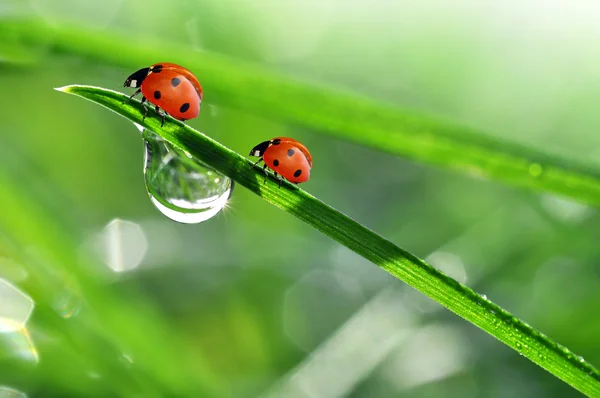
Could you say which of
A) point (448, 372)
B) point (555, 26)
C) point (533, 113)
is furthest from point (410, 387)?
point (555, 26)

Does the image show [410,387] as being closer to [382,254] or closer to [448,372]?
[448,372]

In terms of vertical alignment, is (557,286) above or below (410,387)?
above

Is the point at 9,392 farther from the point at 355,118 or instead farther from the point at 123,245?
the point at 355,118

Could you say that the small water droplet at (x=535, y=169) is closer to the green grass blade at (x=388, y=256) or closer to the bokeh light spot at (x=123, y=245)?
the green grass blade at (x=388, y=256)

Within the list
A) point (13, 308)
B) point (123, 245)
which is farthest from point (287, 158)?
point (123, 245)

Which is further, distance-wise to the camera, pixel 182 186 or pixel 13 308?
pixel 13 308

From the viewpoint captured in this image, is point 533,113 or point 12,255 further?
point 533,113

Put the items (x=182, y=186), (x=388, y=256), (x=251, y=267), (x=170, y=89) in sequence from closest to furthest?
(x=388, y=256) → (x=182, y=186) → (x=170, y=89) → (x=251, y=267)

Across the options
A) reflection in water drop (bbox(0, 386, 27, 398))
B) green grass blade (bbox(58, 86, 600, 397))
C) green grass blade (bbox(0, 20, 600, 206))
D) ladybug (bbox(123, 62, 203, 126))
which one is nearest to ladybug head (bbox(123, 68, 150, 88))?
ladybug (bbox(123, 62, 203, 126))
